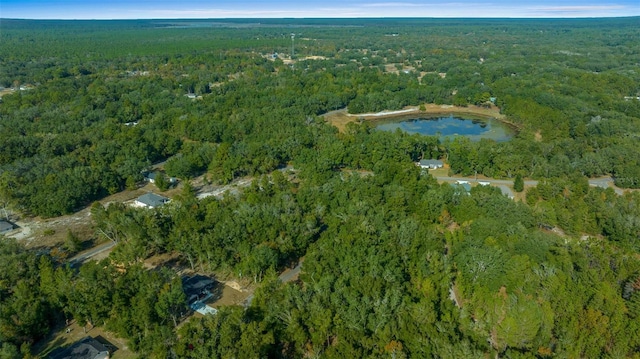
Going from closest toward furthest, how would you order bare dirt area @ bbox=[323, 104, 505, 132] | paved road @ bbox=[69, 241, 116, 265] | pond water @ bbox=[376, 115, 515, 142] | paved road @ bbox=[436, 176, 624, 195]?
1. paved road @ bbox=[69, 241, 116, 265]
2. paved road @ bbox=[436, 176, 624, 195]
3. pond water @ bbox=[376, 115, 515, 142]
4. bare dirt area @ bbox=[323, 104, 505, 132]

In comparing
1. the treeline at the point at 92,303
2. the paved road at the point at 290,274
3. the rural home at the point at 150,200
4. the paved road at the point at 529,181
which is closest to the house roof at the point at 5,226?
the rural home at the point at 150,200

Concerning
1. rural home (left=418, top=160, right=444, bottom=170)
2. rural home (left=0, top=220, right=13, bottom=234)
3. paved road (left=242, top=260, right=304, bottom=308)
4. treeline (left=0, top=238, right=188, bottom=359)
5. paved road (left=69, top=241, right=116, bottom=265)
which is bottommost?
rural home (left=418, top=160, right=444, bottom=170)

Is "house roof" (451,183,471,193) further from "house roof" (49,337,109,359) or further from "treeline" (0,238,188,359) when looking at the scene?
"house roof" (49,337,109,359)

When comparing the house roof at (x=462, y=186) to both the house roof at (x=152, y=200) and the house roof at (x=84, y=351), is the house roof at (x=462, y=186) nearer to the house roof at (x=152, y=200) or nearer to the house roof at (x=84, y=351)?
the house roof at (x=152, y=200)

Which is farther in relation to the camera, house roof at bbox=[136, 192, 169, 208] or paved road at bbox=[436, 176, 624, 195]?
paved road at bbox=[436, 176, 624, 195]

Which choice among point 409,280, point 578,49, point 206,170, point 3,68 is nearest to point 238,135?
point 206,170

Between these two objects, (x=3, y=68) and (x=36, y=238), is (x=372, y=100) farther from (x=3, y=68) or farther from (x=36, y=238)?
(x=3, y=68)

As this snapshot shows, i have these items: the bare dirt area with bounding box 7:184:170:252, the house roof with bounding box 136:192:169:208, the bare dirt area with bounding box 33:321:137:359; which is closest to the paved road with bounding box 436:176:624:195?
the house roof with bounding box 136:192:169:208
